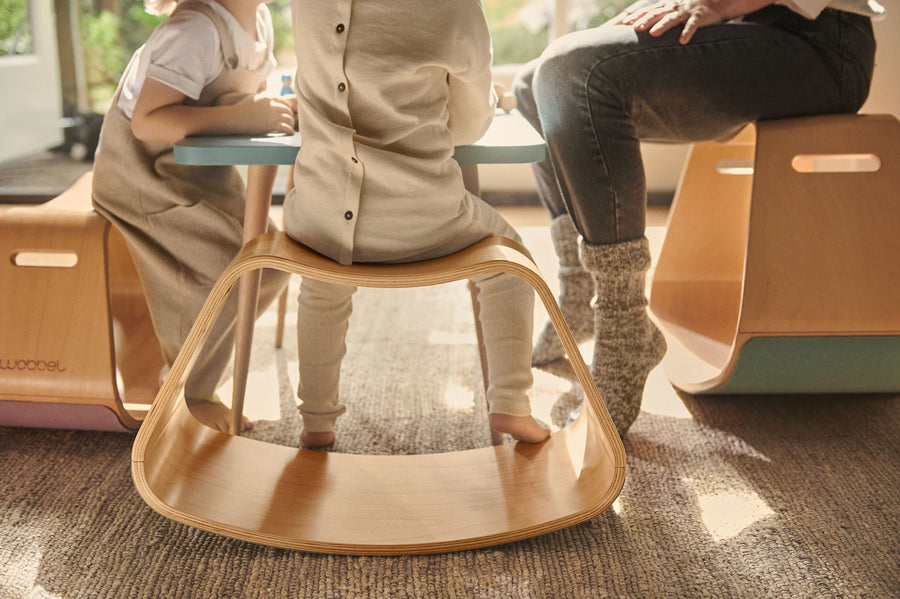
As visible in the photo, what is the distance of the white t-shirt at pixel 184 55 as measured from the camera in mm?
1019

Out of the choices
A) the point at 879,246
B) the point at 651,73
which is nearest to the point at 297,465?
the point at 651,73

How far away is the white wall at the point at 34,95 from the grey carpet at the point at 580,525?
1.70 metres

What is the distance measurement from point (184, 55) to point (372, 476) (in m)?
0.58

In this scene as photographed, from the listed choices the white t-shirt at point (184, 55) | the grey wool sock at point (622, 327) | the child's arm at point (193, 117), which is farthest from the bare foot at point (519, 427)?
the white t-shirt at point (184, 55)

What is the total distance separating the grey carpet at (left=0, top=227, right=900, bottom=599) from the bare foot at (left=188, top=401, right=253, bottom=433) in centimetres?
3

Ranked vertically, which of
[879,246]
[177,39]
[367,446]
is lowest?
[367,446]

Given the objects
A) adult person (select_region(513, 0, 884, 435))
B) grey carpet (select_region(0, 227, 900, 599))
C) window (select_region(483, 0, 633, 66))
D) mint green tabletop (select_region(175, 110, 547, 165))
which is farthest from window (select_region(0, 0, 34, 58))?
adult person (select_region(513, 0, 884, 435))

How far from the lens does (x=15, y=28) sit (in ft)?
7.92

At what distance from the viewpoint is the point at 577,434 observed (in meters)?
1.07

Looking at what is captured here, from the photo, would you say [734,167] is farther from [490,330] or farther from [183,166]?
[183,166]

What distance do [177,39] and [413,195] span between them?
385 millimetres

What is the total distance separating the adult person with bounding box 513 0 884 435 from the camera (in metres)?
1.08

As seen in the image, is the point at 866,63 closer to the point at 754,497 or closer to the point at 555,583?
the point at 754,497

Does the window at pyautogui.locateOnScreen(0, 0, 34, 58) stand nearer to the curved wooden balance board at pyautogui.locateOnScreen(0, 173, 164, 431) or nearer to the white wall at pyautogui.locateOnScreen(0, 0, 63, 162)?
the white wall at pyautogui.locateOnScreen(0, 0, 63, 162)
